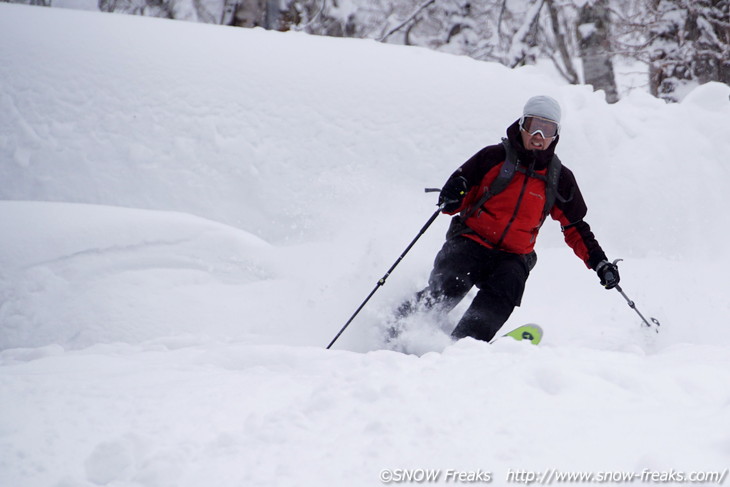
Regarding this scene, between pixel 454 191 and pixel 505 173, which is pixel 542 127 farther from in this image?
pixel 454 191

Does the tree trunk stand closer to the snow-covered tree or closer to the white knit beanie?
the snow-covered tree

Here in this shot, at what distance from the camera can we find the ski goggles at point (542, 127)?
14.1 ft

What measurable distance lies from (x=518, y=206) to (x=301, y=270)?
2.14 metres

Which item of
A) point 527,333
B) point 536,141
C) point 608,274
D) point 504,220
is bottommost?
point 527,333

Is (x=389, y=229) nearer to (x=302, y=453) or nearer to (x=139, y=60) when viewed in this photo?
(x=139, y=60)

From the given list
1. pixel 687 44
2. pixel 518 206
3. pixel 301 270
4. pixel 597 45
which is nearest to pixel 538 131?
pixel 518 206

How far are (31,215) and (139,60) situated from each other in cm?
214

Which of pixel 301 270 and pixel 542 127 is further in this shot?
pixel 301 270

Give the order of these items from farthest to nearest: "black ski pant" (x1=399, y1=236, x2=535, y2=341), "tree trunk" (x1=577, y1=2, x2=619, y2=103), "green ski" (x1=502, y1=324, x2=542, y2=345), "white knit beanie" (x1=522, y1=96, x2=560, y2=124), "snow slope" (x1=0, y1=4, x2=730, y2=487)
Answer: "tree trunk" (x1=577, y1=2, x2=619, y2=103), "green ski" (x1=502, y1=324, x2=542, y2=345), "black ski pant" (x1=399, y1=236, x2=535, y2=341), "white knit beanie" (x1=522, y1=96, x2=560, y2=124), "snow slope" (x1=0, y1=4, x2=730, y2=487)

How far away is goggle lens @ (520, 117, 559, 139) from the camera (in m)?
4.30

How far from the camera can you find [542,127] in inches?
169

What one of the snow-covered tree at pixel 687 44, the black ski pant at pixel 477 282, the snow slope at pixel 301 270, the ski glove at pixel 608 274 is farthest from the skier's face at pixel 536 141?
the snow-covered tree at pixel 687 44

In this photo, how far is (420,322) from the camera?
187 inches

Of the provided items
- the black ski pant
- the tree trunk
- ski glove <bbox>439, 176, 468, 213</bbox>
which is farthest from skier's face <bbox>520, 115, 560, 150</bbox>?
the tree trunk
